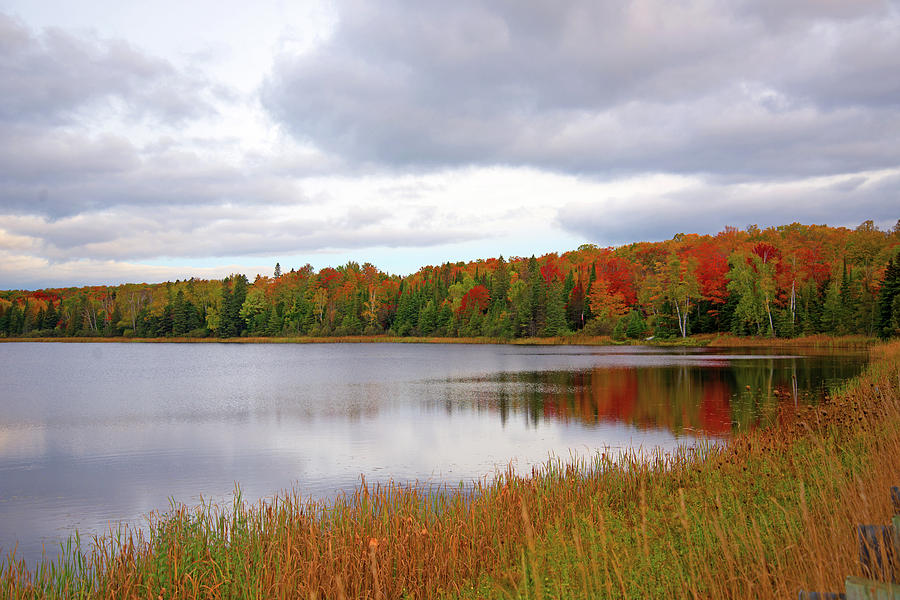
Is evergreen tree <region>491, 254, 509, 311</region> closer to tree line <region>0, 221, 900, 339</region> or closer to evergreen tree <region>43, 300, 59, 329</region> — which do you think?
tree line <region>0, 221, 900, 339</region>

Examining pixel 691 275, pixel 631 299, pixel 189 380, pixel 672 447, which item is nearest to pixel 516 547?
pixel 672 447

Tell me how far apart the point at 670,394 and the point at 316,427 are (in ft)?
58.0

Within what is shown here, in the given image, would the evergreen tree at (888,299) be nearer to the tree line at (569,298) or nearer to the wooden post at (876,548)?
the tree line at (569,298)

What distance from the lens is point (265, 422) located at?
25125 mm

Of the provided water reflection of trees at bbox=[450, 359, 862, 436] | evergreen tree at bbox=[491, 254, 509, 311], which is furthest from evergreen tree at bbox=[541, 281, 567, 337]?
water reflection of trees at bbox=[450, 359, 862, 436]

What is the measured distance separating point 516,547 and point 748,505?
9.83ft

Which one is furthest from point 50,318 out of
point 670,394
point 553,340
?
point 670,394

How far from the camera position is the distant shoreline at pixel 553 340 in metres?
66.8

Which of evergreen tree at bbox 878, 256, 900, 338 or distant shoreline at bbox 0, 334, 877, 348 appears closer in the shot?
evergreen tree at bbox 878, 256, 900, 338

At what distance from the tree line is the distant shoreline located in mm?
1691

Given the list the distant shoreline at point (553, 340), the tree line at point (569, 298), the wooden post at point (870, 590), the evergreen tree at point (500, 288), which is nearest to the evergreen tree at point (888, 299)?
the tree line at point (569, 298)

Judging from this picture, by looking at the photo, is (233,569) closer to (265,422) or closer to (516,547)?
(516,547)

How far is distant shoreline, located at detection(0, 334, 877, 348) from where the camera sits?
66.8 metres

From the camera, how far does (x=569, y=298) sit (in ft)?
338
